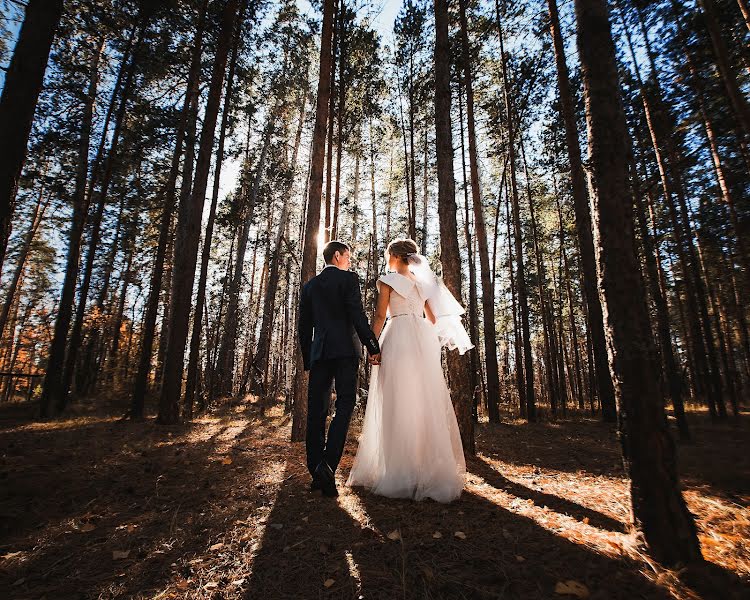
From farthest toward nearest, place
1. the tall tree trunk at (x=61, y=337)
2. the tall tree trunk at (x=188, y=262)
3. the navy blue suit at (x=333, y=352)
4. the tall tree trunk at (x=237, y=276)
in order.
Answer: the tall tree trunk at (x=237, y=276)
the tall tree trunk at (x=61, y=337)
the tall tree trunk at (x=188, y=262)
the navy blue suit at (x=333, y=352)

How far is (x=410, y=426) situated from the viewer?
3.50 metres

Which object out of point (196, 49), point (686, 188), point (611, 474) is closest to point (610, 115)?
point (611, 474)

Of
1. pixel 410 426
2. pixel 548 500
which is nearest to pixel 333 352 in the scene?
pixel 410 426

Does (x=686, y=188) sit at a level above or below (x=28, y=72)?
above

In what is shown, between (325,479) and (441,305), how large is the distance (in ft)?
7.43

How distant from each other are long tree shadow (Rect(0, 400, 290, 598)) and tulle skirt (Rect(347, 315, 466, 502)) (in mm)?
1137

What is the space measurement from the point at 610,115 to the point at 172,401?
9106 mm

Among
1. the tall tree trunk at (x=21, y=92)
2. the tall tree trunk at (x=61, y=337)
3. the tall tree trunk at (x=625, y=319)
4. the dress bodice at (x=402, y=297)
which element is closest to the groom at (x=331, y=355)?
the dress bodice at (x=402, y=297)

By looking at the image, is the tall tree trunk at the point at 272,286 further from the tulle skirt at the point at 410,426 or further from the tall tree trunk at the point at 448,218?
the tulle skirt at the point at 410,426

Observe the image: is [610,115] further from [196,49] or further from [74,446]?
[196,49]

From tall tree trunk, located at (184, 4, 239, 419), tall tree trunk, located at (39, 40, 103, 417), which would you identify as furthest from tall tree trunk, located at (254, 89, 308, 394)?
tall tree trunk, located at (39, 40, 103, 417)

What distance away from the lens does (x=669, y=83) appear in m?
8.32

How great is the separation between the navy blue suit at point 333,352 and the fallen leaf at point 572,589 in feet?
6.52

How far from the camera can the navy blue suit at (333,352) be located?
339 cm
